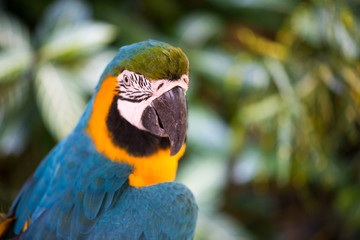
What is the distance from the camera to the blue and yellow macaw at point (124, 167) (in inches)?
28.0

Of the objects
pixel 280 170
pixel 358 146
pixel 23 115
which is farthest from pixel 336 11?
pixel 23 115

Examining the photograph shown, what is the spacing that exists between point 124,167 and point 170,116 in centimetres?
16

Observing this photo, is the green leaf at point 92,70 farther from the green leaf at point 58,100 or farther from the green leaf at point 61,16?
the green leaf at point 61,16

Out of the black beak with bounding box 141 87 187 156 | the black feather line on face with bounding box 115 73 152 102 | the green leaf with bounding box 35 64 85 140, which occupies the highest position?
the black feather line on face with bounding box 115 73 152 102

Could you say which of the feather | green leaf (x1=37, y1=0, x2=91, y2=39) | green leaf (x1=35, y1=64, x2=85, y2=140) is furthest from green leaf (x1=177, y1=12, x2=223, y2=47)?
the feather

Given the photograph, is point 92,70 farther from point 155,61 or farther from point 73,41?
point 155,61

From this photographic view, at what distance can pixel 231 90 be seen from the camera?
1748 millimetres

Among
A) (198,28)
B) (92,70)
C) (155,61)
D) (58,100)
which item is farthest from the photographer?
(198,28)

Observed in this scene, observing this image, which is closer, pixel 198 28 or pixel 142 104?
pixel 142 104

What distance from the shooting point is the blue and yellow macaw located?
2.33ft

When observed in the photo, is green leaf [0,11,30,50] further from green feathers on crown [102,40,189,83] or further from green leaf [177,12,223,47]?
green feathers on crown [102,40,189,83]

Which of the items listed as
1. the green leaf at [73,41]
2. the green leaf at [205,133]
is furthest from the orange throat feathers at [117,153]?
the green leaf at [205,133]

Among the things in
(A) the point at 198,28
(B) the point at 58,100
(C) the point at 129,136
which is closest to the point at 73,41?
(B) the point at 58,100

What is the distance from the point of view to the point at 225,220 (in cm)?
171
